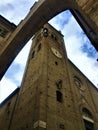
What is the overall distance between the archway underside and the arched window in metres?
7.63

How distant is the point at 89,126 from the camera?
12.0m

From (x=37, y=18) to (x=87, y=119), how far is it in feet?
29.7

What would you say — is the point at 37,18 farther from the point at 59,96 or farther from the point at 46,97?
the point at 59,96

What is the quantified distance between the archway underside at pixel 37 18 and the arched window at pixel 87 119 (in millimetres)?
7626

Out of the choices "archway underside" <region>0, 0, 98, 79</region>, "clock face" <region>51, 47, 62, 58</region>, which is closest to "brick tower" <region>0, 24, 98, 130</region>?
"clock face" <region>51, 47, 62, 58</region>

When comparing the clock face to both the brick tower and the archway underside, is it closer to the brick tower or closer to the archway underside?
the brick tower

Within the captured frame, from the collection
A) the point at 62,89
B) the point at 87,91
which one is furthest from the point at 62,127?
the point at 87,91

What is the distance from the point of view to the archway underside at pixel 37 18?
7.97ft

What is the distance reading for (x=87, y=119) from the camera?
1232 centimetres

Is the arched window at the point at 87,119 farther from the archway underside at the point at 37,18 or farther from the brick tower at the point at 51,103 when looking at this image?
the archway underside at the point at 37,18

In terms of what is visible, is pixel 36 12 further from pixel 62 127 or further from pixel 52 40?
pixel 52 40

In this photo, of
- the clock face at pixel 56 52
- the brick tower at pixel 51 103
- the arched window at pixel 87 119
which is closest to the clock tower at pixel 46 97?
the brick tower at pixel 51 103

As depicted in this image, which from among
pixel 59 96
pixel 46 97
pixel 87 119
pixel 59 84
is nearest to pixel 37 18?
pixel 46 97

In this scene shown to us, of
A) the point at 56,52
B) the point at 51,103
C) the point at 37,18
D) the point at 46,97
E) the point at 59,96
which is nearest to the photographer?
the point at 37,18
